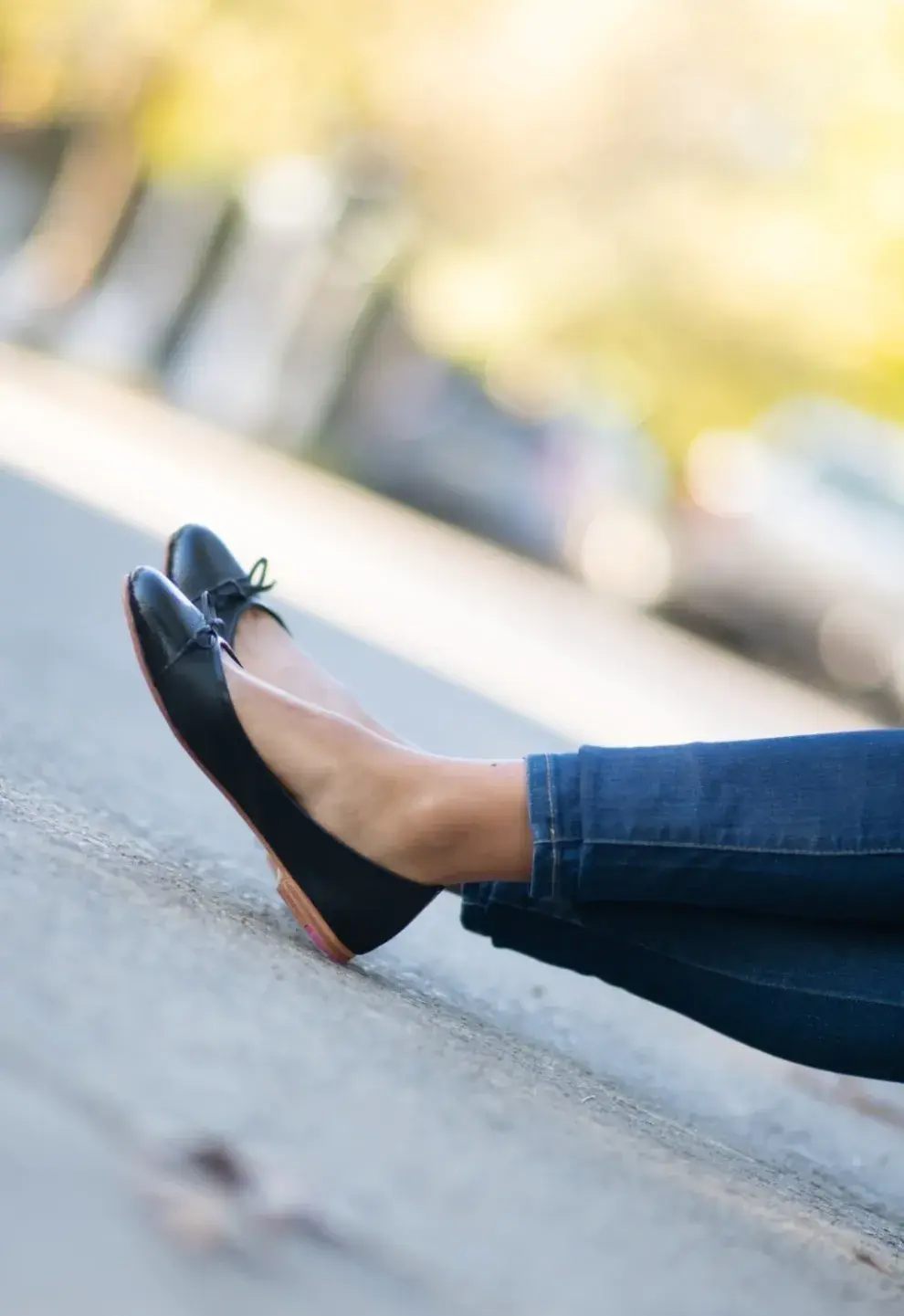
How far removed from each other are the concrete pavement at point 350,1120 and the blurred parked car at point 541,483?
7.94 metres

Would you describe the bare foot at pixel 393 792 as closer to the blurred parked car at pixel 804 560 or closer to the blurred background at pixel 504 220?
the blurred parked car at pixel 804 560

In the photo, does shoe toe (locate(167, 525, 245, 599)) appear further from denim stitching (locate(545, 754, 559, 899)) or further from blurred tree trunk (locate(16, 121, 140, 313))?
blurred tree trunk (locate(16, 121, 140, 313))

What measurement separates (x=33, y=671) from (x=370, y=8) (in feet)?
38.2

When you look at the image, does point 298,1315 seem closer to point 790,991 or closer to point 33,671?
point 790,991

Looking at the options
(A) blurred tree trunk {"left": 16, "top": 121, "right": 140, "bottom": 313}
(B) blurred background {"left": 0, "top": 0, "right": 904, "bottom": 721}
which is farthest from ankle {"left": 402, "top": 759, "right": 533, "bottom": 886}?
(A) blurred tree trunk {"left": 16, "top": 121, "right": 140, "bottom": 313}

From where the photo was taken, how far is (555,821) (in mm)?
1438

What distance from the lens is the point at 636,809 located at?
141cm

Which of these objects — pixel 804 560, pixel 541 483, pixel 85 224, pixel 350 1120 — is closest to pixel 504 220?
pixel 85 224

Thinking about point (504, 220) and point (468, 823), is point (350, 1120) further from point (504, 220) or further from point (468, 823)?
point (504, 220)

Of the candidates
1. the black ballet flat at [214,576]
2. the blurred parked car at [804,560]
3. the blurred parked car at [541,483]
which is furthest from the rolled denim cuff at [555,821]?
the blurred parked car at [541,483]

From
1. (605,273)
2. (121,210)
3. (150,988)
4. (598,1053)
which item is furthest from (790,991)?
(121,210)

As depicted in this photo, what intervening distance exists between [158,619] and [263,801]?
0.22m

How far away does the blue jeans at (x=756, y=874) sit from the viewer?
140cm

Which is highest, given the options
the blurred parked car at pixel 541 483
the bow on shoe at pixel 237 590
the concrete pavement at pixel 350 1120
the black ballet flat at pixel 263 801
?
the blurred parked car at pixel 541 483
